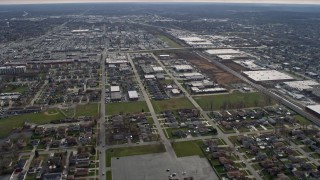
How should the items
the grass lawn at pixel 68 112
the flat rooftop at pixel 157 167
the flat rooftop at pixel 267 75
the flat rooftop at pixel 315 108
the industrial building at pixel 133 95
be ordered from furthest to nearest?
the flat rooftop at pixel 267 75, the industrial building at pixel 133 95, the grass lawn at pixel 68 112, the flat rooftop at pixel 315 108, the flat rooftop at pixel 157 167

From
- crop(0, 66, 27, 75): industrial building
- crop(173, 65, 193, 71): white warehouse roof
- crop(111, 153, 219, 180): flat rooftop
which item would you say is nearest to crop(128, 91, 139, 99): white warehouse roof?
crop(173, 65, 193, 71): white warehouse roof

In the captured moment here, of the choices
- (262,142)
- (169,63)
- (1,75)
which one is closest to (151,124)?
(262,142)

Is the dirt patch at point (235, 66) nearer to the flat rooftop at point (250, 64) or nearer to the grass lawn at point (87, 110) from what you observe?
the flat rooftop at point (250, 64)

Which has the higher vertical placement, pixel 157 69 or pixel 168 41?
pixel 168 41

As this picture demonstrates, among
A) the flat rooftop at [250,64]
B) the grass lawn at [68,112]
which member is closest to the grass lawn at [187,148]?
the grass lawn at [68,112]

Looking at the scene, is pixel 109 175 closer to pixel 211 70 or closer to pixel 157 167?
pixel 157 167

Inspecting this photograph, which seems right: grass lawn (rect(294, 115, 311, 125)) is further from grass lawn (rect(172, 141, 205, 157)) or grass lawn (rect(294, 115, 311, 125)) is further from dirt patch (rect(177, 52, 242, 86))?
dirt patch (rect(177, 52, 242, 86))

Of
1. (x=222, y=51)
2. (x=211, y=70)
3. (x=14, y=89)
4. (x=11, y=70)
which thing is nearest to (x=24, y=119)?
(x=14, y=89)

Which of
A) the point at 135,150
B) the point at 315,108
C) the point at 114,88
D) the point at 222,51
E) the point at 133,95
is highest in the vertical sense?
the point at 222,51
